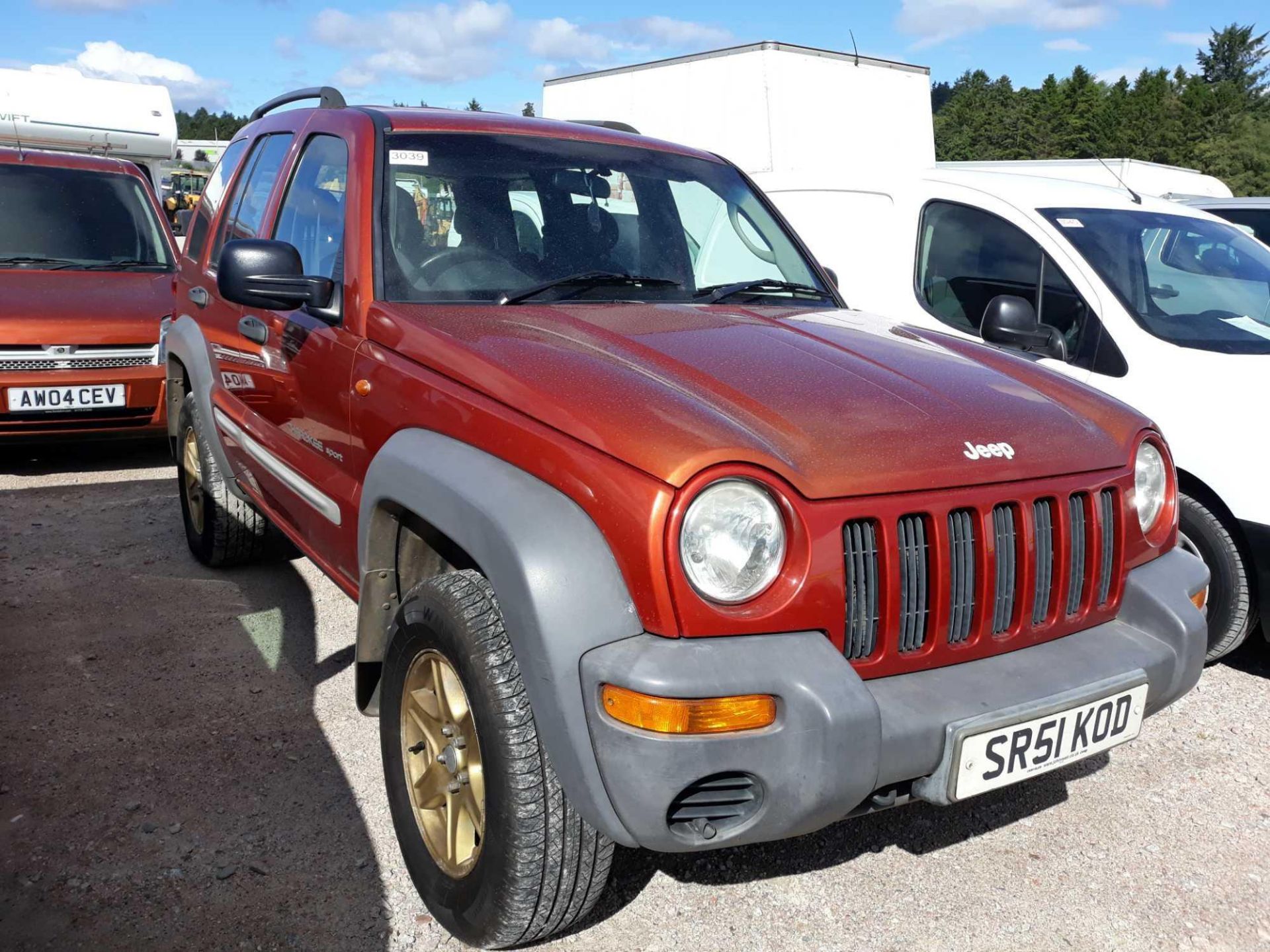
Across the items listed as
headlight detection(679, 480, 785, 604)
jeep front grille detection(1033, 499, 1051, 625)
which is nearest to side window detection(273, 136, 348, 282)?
headlight detection(679, 480, 785, 604)

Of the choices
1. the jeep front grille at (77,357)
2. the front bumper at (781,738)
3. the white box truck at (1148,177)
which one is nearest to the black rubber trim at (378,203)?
the front bumper at (781,738)

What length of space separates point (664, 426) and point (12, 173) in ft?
23.0

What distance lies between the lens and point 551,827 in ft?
7.34

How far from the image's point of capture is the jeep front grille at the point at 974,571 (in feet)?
7.31

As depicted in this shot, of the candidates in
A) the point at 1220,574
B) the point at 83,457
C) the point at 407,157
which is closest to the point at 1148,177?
the point at 1220,574

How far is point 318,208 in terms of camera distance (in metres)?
3.51

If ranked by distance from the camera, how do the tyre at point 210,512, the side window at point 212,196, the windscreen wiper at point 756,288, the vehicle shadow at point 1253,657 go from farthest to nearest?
the tyre at point 210,512 < the side window at point 212,196 < the vehicle shadow at point 1253,657 < the windscreen wiper at point 756,288

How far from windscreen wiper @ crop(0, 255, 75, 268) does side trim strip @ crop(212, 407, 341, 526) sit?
12.0ft

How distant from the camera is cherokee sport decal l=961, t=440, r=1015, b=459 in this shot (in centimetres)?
239

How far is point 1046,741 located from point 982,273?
124 inches

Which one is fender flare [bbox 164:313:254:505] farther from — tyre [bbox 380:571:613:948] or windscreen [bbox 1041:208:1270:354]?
windscreen [bbox 1041:208:1270:354]

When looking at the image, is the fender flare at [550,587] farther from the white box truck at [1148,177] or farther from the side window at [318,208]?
the white box truck at [1148,177]

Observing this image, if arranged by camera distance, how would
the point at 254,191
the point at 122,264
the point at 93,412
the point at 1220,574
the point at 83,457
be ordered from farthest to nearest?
the point at 83,457 → the point at 122,264 → the point at 93,412 → the point at 254,191 → the point at 1220,574

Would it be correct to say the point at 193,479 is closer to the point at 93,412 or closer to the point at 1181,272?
the point at 93,412
